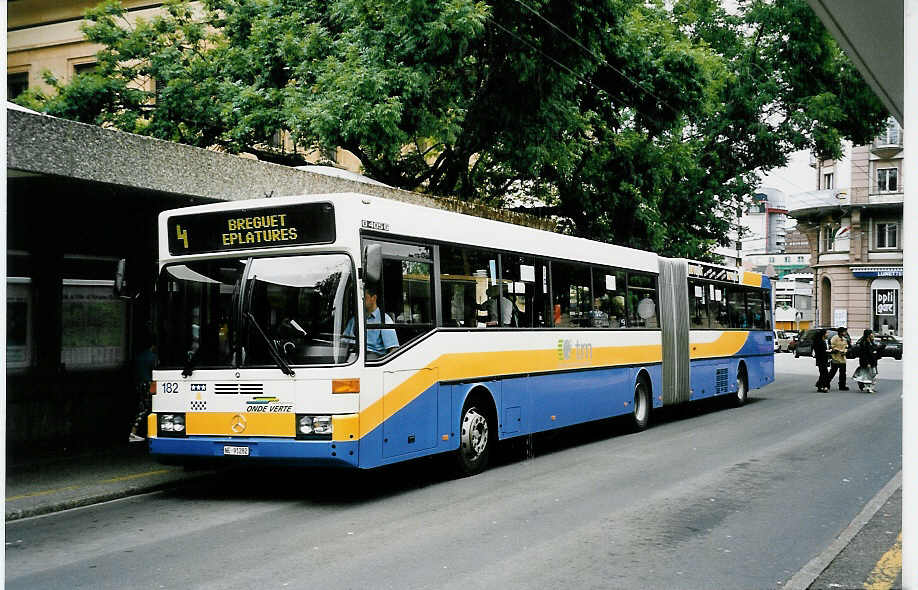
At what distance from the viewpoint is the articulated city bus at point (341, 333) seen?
941cm

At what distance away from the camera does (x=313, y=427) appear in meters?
9.31

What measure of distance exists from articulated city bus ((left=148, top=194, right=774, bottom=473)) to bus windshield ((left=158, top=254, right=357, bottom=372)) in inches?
0.5

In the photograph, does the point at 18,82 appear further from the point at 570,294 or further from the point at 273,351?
the point at 273,351

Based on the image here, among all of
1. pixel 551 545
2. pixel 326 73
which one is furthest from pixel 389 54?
pixel 551 545

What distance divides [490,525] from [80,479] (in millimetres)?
5166

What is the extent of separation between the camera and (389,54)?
17844 millimetres

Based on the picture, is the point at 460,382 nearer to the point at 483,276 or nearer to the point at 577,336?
the point at 483,276

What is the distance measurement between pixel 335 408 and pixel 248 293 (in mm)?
1475

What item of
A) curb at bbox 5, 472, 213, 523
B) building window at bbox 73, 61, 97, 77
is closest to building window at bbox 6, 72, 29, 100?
building window at bbox 73, 61, 97, 77

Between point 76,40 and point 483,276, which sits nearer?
point 483,276

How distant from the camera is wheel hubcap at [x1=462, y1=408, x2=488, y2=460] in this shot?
11469mm

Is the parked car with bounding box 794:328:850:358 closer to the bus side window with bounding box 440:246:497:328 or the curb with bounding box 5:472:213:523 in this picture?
the bus side window with bounding box 440:246:497:328

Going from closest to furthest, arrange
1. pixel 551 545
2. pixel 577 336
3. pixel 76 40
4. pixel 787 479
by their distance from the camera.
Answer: pixel 551 545, pixel 787 479, pixel 577 336, pixel 76 40

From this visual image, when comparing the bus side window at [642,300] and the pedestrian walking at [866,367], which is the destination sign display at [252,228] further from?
the pedestrian walking at [866,367]
